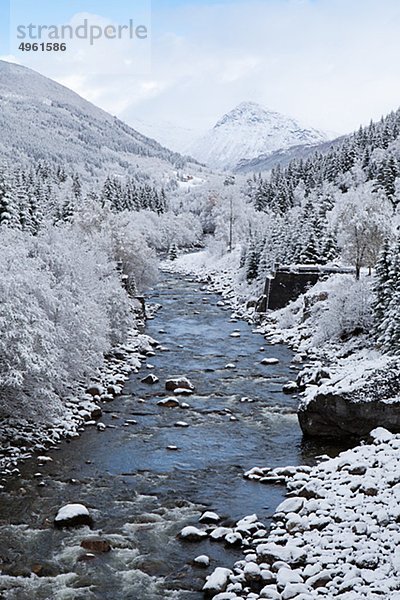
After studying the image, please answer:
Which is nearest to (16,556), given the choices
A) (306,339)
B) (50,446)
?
(50,446)

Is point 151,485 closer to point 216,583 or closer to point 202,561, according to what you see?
point 202,561

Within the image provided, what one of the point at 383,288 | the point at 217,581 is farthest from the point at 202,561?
the point at 383,288

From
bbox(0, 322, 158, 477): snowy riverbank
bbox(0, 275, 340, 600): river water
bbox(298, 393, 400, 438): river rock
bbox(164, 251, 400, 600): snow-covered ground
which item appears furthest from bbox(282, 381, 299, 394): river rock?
bbox(0, 322, 158, 477): snowy riverbank

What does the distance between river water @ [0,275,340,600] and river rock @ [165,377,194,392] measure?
0.36 metres

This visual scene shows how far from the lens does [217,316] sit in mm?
49125

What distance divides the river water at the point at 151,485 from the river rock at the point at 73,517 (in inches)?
10.4

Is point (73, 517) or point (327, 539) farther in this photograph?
point (73, 517)

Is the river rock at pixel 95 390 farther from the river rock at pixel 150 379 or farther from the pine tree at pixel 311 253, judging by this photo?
the pine tree at pixel 311 253

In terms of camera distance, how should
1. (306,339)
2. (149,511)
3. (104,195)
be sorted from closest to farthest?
1. (149,511)
2. (306,339)
3. (104,195)

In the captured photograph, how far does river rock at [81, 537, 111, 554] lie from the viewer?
14945 millimetres

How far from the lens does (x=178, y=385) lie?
2877cm

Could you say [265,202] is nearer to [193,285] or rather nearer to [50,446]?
[193,285]

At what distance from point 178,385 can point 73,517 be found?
1293cm

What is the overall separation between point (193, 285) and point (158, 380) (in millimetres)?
38698
